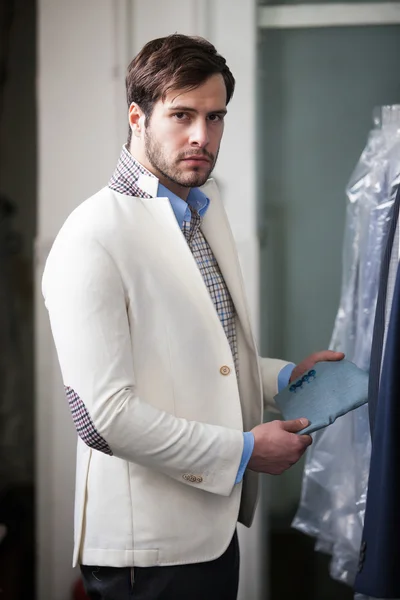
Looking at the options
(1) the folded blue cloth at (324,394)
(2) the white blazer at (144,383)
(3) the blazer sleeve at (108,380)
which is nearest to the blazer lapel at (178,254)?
(2) the white blazer at (144,383)

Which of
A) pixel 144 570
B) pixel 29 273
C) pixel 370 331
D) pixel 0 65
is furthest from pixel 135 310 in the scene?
pixel 0 65

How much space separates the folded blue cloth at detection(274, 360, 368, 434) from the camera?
1308 millimetres

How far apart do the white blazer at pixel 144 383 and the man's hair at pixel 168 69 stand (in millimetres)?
164

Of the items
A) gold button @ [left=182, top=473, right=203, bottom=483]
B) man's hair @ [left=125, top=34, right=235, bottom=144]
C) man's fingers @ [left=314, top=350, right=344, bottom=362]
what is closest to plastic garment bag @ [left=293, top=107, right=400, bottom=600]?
man's fingers @ [left=314, top=350, right=344, bottom=362]

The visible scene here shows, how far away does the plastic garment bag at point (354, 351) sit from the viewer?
163cm

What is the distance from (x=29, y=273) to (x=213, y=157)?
4.28ft

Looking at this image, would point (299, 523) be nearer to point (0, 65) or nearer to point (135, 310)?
point (135, 310)

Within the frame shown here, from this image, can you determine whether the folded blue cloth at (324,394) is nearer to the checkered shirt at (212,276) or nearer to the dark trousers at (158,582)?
the checkered shirt at (212,276)

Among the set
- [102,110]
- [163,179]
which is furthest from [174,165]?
[102,110]

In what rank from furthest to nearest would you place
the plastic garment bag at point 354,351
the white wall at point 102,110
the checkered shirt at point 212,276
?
the white wall at point 102,110
the plastic garment bag at point 354,351
the checkered shirt at point 212,276

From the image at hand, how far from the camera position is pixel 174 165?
129 cm

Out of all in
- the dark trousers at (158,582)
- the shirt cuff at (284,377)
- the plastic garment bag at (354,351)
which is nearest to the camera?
the dark trousers at (158,582)

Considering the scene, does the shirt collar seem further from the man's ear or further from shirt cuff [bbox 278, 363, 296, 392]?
shirt cuff [bbox 278, 363, 296, 392]

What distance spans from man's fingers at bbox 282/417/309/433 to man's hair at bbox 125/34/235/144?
61 cm
